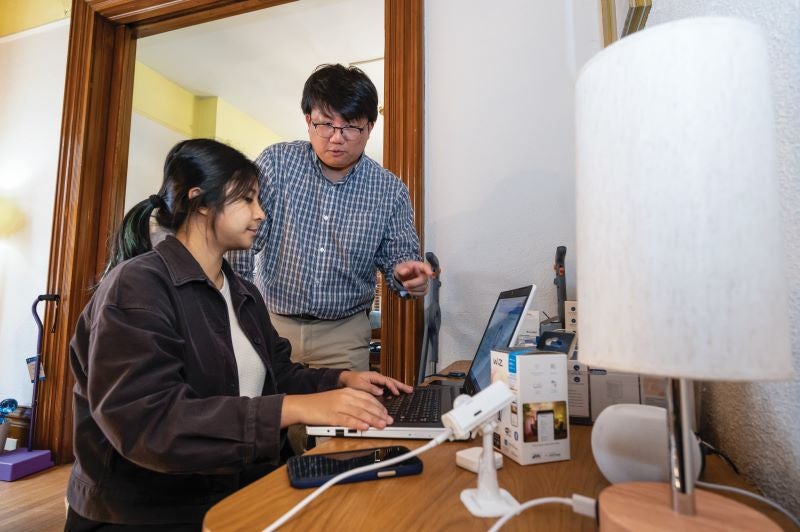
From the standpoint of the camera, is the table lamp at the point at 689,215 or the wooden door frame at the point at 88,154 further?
the wooden door frame at the point at 88,154

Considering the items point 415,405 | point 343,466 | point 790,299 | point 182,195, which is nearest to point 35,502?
point 182,195

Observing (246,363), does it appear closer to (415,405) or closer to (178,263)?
(178,263)

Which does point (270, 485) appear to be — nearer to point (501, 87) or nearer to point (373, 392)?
point (373, 392)

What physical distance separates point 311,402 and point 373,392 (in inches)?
11.0

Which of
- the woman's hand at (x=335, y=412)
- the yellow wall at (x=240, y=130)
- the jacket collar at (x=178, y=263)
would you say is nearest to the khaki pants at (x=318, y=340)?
the jacket collar at (x=178, y=263)

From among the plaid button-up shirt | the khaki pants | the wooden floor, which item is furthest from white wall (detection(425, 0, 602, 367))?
the wooden floor

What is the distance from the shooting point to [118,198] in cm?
268

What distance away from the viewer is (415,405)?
906 mm

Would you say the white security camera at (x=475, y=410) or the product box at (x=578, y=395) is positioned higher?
the white security camera at (x=475, y=410)

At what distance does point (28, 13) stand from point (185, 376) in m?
3.12

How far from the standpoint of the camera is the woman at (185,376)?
679mm

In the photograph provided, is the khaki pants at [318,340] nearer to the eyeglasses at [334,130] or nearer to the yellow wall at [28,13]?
the eyeglasses at [334,130]

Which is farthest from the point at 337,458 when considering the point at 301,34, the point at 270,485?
the point at 301,34

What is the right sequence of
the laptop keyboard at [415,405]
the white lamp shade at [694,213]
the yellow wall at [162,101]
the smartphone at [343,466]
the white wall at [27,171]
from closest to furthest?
the white lamp shade at [694,213]
the smartphone at [343,466]
the laptop keyboard at [415,405]
the white wall at [27,171]
the yellow wall at [162,101]
